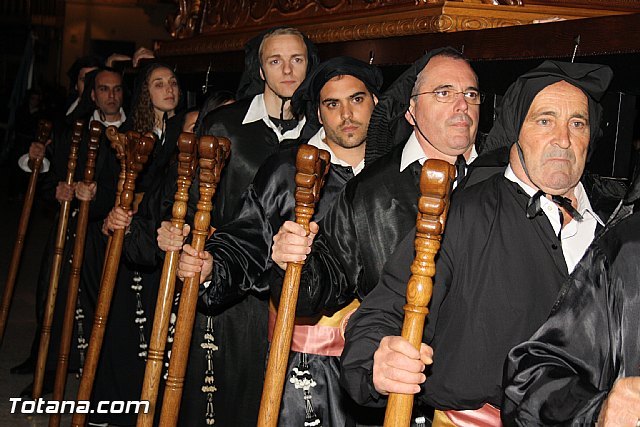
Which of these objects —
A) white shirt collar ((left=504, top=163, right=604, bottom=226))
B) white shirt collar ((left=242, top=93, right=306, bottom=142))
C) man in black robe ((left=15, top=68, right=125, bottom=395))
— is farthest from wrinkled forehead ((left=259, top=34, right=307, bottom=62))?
white shirt collar ((left=504, top=163, right=604, bottom=226))

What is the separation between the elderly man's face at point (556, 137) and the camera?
3121mm

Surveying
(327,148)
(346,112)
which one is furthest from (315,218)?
(346,112)

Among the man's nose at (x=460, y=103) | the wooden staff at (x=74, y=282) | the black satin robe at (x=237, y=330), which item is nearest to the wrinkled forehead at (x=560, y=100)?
the man's nose at (x=460, y=103)

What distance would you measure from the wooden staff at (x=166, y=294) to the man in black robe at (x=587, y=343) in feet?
6.14

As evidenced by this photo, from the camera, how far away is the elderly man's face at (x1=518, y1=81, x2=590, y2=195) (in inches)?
123

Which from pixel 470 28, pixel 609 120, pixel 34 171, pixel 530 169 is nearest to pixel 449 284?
pixel 530 169

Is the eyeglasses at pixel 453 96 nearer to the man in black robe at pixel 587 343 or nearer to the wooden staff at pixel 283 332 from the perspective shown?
the wooden staff at pixel 283 332

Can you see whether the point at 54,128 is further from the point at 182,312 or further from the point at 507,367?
the point at 507,367

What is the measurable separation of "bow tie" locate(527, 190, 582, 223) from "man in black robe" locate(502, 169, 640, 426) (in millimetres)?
573

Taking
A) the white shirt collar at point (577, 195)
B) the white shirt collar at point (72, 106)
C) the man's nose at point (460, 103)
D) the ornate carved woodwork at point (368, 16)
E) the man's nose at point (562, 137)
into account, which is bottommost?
the white shirt collar at point (577, 195)

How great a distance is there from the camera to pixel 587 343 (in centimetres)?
240

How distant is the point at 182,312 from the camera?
3977 millimetres

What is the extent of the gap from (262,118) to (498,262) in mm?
2359

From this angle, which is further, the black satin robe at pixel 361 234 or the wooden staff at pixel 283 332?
the black satin robe at pixel 361 234
